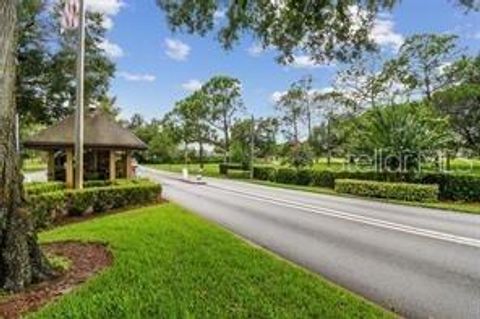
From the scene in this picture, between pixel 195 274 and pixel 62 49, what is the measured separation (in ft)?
102

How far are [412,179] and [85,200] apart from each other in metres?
19.1

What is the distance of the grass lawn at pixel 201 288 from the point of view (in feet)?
21.3

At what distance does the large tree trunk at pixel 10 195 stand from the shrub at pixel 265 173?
42.6 metres

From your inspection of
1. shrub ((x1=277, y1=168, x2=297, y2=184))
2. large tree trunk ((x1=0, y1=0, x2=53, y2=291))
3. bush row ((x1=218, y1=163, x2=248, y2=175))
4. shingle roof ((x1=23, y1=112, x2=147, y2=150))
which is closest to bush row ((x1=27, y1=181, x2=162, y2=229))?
large tree trunk ((x1=0, y1=0, x2=53, y2=291))

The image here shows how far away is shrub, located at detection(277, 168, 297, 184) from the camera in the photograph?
46319mm

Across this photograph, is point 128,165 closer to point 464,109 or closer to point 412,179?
point 412,179

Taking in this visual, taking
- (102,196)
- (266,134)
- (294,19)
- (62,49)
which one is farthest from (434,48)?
(294,19)

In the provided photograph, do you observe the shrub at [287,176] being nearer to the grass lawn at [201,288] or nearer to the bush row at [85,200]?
the bush row at [85,200]

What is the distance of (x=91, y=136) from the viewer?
31.3 metres

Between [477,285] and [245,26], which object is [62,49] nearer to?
[245,26]

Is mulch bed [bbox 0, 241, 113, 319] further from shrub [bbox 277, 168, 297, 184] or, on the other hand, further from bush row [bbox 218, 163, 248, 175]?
bush row [bbox 218, 163, 248, 175]

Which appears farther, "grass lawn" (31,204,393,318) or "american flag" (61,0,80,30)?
"american flag" (61,0,80,30)

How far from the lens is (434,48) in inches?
2255

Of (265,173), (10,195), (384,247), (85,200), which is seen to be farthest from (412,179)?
(10,195)
